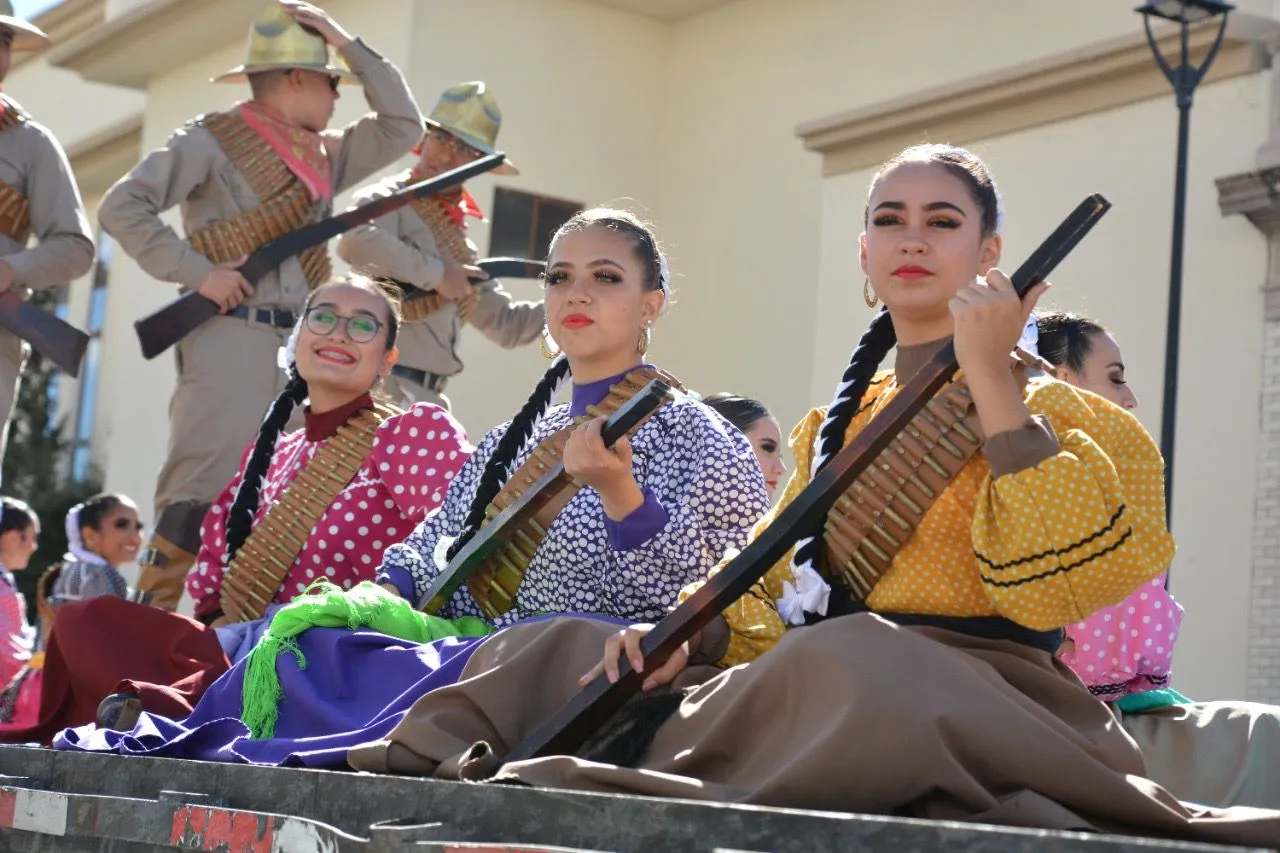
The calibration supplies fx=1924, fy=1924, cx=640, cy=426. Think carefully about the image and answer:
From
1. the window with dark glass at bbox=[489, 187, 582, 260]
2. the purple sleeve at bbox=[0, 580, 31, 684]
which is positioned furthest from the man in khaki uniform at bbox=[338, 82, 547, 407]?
the window with dark glass at bbox=[489, 187, 582, 260]

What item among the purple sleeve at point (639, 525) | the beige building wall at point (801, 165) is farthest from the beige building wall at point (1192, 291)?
the purple sleeve at point (639, 525)

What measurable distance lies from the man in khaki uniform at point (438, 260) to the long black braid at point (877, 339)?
4167 millimetres

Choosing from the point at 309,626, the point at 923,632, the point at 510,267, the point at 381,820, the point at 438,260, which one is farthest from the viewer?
the point at 510,267

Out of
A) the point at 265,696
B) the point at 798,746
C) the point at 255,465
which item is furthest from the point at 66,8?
the point at 798,746

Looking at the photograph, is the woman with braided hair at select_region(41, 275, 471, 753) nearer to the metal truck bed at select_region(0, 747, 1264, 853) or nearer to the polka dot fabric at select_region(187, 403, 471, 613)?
the polka dot fabric at select_region(187, 403, 471, 613)

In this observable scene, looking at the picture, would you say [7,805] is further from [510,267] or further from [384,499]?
[510,267]

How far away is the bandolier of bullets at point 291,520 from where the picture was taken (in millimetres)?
5359

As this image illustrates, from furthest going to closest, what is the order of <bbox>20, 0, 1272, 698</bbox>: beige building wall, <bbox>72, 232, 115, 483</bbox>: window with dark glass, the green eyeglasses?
1. <bbox>72, 232, 115, 483</bbox>: window with dark glass
2. <bbox>20, 0, 1272, 698</bbox>: beige building wall
3. the green eyeglasses

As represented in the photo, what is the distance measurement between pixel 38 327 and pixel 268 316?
833mm

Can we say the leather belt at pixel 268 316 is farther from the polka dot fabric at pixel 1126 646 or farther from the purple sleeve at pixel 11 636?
the polka dot fabric at pixel 1126 646

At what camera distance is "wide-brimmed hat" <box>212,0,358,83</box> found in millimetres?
7184

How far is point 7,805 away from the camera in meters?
3.33

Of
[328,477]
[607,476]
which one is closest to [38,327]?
[328,477]

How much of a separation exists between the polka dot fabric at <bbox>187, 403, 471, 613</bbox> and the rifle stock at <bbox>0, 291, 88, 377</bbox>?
1.81 m
